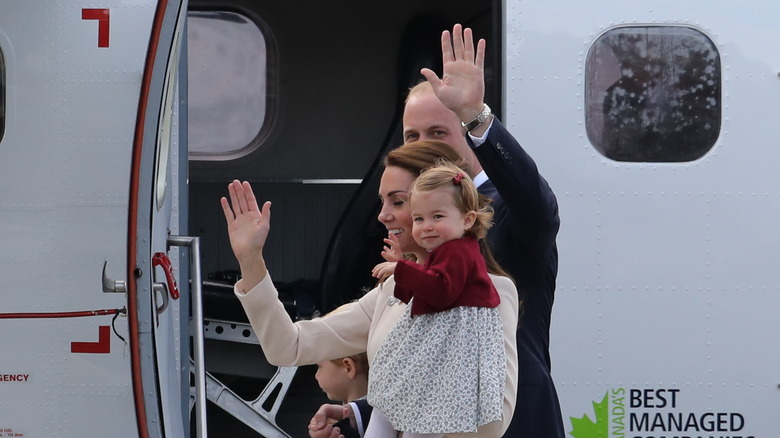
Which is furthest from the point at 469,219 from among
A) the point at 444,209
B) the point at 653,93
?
the point at 653,93

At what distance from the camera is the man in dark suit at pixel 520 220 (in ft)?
7.30

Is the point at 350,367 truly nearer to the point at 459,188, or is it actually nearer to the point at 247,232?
the point at 247,232

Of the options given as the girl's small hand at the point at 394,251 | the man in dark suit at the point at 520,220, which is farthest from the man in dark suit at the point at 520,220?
the girl's small hand at the point at 394,251

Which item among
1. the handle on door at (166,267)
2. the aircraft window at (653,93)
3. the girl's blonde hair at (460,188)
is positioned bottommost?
the handle on door at (166,267)

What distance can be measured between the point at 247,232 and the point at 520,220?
60 centimetres

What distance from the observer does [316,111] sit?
5793mm

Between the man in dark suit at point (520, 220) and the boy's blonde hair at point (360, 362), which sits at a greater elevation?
the man in dark suit at point (520, 220)

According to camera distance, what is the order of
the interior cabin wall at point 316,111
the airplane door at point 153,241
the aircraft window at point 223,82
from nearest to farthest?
the airplane door at point 153,241
the aircraft window at point 223,82
the interior cabin wall at point 316,111

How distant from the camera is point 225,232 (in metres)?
5.65

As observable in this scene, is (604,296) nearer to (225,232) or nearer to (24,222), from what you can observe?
(24,222)

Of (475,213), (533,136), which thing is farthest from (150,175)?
(533,136)

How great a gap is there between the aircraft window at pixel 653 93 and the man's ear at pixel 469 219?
179cm

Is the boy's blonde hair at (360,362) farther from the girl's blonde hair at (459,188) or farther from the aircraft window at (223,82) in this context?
the aircraft window at (223,82)

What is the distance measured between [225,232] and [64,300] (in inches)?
87.7
